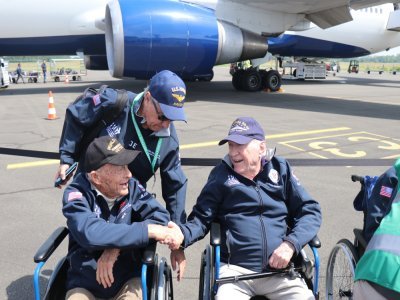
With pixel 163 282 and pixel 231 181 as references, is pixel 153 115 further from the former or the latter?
pixel 163 282

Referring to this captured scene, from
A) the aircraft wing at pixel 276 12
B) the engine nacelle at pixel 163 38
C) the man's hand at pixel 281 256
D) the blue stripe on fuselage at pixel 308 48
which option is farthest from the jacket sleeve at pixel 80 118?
the blue stripe on fuselage at pixel 308 48

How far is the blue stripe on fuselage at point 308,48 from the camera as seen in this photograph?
1636 cm

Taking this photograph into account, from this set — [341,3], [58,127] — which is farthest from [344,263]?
[341,3]

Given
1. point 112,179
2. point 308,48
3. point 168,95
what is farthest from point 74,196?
point 308,48

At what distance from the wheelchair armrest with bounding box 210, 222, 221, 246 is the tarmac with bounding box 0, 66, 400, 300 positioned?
734 millimetres

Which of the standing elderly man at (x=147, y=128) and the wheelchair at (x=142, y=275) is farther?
the standing elderly man at (x=147, y=128)

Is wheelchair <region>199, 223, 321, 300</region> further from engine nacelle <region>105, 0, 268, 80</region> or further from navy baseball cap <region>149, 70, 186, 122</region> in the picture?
engine nacelle <region>105, 0, 268, 80</region>

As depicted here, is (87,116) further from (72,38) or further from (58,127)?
(72,38)

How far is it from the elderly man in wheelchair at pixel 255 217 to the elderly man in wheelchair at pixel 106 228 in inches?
12.7

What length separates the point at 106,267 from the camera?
204 cm

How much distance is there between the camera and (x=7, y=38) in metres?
12.6

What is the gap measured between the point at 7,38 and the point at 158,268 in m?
12.7

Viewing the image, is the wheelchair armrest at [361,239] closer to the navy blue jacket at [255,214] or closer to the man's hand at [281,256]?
the navy blue jacket at [255,214]

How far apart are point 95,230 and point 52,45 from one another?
1307 cm
